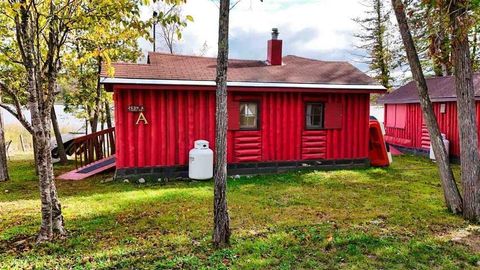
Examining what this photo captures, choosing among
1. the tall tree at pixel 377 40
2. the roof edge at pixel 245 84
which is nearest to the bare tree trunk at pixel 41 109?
the roof edge at pixel 245 84

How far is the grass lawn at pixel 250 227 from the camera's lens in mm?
3764

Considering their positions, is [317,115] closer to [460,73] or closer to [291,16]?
[291,16]

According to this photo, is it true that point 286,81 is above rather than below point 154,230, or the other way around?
above

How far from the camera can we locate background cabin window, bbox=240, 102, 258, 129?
8961mm

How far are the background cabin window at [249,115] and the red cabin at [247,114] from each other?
0.03 meters

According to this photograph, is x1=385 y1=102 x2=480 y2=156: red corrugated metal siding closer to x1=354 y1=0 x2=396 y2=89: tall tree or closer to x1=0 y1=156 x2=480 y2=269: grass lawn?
x1=0 y1=156 x2=480 y2=269: grass lawn

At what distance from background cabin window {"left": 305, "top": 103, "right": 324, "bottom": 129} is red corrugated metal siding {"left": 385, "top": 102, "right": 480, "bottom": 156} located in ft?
15.4

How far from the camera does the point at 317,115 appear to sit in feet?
31.7

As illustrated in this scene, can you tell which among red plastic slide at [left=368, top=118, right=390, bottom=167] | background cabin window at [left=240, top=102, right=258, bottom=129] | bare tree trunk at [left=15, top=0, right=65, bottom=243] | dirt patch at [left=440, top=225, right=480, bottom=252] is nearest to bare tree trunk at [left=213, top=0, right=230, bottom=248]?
bare tree trunk at [left=15, top=0, right=65, bottom=243]

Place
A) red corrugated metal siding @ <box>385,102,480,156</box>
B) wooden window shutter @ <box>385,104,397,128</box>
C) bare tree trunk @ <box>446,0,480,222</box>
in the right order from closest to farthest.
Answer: bare tree trunk @ <box>446,0,480,222</box>, red corrugated metal siding @ <box>385,102,480,156</box>, wooden window shutter @ <box>385,104,397,128</box>

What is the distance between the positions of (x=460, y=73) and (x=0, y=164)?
985 centimetres

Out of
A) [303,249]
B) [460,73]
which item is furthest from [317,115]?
[303,249]

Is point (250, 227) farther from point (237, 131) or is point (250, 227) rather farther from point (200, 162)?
point (237, 131)

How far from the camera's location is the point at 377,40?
20734 mm
